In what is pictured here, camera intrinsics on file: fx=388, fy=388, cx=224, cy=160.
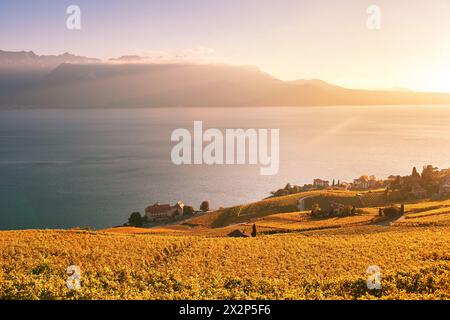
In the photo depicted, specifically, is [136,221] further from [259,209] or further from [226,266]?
[226,266]

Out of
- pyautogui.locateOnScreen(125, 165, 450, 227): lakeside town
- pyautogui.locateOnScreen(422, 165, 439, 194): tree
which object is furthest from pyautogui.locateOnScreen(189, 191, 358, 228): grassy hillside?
pyautogui.locateOnScreen(422, 165, 439, 194): tree

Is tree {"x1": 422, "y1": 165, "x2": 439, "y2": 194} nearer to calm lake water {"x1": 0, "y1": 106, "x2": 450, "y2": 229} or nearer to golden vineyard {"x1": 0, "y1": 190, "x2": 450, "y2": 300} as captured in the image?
calm lake water {"x1": 0, "y1": 106, "x2": 450, "y2": 229}

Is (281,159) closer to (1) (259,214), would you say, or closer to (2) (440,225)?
(1) (259,214)

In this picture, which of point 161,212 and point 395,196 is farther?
point 395,196

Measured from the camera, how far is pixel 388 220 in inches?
2131

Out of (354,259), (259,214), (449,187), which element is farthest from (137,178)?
(354,259)

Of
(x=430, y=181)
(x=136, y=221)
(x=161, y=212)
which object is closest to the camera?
(x=136, y=221)

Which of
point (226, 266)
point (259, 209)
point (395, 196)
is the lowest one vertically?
point (259, 209)

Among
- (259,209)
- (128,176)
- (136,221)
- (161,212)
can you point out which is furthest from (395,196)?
(128,176)

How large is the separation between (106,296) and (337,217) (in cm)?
5221

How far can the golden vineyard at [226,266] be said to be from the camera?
14.6 metres

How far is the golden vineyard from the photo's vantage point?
14602 millimetres

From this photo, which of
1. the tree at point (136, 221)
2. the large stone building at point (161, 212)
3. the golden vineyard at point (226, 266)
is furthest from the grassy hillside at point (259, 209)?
the golden vineyard at point (226, 266)

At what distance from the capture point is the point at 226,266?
77.3ft
